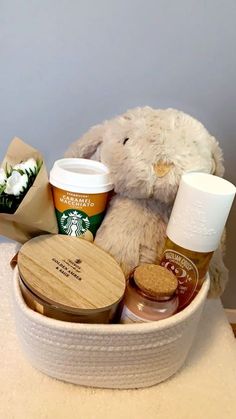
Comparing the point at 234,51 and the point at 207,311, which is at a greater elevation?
the point at 234,51

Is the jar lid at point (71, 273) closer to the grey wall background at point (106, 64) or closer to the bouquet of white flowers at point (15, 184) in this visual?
the bouquet of white flowers at point (15, 184)

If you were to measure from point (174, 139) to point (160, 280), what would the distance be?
0.51ft

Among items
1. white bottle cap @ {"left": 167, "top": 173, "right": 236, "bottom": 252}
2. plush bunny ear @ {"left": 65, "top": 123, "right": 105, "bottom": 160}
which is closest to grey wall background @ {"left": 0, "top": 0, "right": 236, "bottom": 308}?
plush bunny ear @ {"left": 65, "top": 123, "right": 105, "bottom": 160}

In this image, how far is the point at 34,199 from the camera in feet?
1.49

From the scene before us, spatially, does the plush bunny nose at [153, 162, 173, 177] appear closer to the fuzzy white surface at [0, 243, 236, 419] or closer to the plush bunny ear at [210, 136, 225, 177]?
the plush bunny ear at [210, 136, 225, 177]

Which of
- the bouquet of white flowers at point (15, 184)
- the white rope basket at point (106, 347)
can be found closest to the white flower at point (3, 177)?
the bouquet of white flowers at point (15, 184)

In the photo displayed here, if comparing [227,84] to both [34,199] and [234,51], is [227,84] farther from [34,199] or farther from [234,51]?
[34,199]

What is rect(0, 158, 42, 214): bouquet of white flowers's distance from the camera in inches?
17.7

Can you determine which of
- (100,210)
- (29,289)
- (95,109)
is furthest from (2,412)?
(95,109)

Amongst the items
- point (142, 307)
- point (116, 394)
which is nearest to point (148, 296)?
point (142, 307)

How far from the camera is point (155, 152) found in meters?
0.45

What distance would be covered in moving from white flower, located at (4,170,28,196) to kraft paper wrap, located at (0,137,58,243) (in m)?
0.01

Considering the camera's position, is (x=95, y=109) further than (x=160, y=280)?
Yes

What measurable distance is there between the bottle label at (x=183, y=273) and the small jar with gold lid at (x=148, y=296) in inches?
1.0
